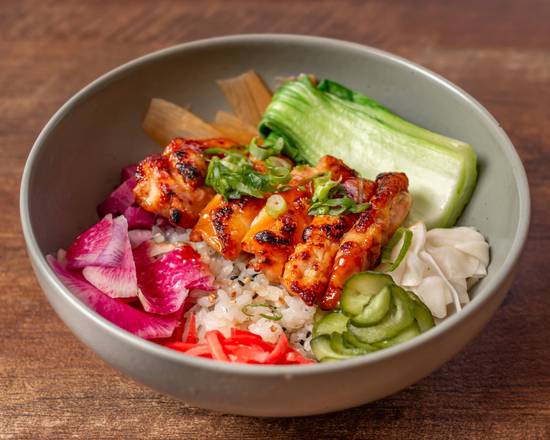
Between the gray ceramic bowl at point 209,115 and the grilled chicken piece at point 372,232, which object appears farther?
the grilled chicken piece at point 372,232

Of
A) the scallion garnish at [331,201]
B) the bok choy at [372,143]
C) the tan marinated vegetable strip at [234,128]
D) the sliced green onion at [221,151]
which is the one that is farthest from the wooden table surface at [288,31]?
the tan marinated vegetable strip at [234,128]

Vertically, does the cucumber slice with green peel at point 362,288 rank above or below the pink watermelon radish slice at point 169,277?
above

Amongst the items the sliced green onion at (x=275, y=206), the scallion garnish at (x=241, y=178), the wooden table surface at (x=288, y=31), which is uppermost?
the scallion garnish at (x=241, y=178)

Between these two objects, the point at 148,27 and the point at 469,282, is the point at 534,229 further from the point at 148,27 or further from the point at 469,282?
the point at 148,27

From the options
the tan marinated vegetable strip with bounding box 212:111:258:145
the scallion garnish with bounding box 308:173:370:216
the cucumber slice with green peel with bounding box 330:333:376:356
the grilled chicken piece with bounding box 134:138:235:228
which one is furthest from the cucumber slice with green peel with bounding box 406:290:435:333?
the tan marinated vegetable strip with bounding box 212:111:258:145

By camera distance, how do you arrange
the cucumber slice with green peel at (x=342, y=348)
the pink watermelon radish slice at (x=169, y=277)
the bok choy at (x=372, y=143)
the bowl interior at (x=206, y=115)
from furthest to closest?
the bok choy at (x=372, y=143) → the bowl interior at (x=206, y=115) → the pink watermelon radish slice at (x=169, y=277) → the cucumber slice with green peel at (x=342, y=348)

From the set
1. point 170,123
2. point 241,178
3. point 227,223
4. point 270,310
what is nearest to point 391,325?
point 270,310

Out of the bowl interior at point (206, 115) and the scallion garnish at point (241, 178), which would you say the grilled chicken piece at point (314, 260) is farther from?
the bowl interior at point (206, 115)
